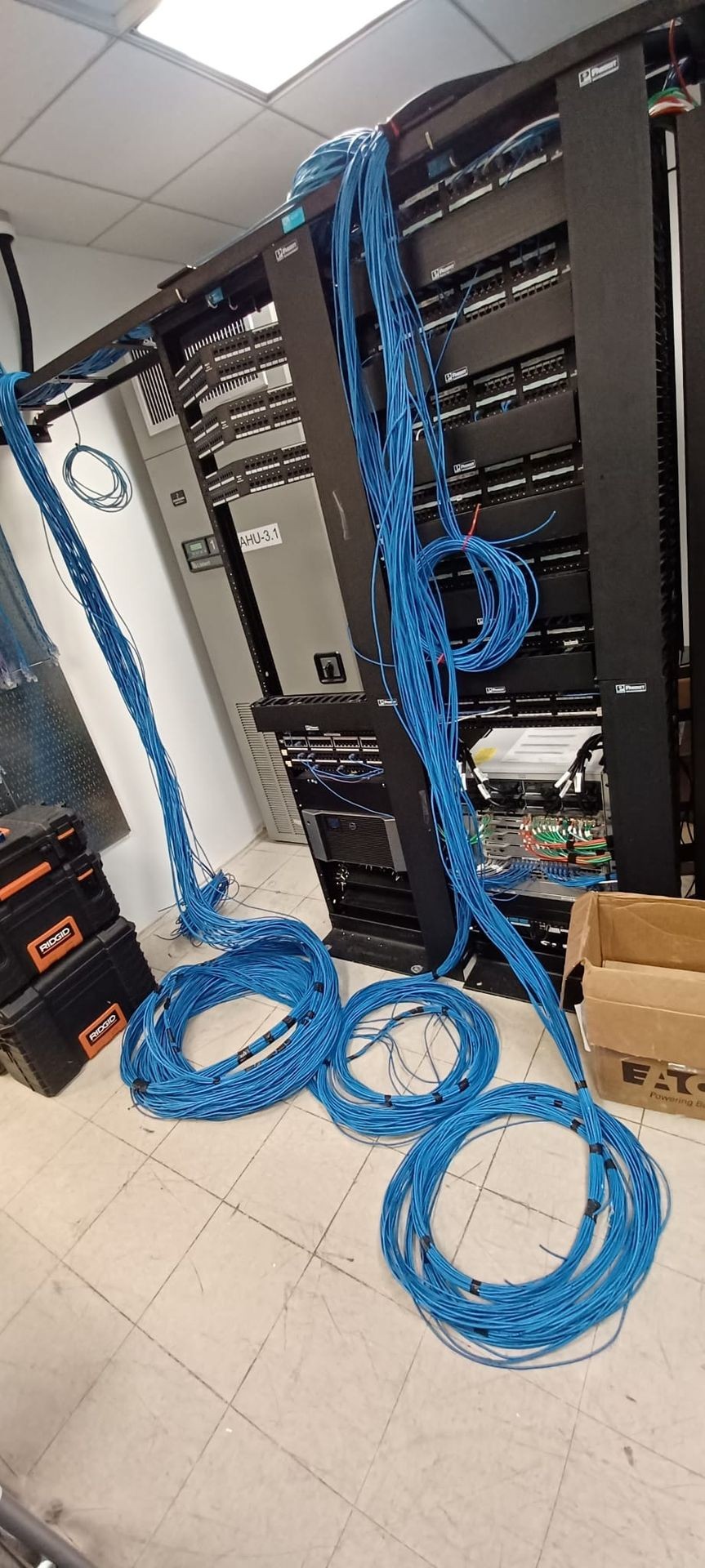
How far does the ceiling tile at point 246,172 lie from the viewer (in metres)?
2.26

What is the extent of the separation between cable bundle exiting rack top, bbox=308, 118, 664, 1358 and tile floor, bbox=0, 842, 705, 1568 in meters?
0.06

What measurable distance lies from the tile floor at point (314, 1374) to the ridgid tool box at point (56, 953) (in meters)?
0.37

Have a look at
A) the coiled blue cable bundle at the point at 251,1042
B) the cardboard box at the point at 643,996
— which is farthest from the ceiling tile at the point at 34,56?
the coiled blue cable bundle at the point at 251,1042

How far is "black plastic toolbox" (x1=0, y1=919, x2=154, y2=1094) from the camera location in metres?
2.14

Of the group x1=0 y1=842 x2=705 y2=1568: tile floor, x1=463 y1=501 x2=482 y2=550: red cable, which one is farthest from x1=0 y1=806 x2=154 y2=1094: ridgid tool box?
x1=463 y1=501 x2=482 y2=550: red cable

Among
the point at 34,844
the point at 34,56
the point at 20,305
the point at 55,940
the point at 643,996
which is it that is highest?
→ the point at 34,56

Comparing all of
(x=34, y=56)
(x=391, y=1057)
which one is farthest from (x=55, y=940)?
(x=34, y=56)

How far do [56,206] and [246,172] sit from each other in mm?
733

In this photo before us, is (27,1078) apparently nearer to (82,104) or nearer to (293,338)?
(293,338)

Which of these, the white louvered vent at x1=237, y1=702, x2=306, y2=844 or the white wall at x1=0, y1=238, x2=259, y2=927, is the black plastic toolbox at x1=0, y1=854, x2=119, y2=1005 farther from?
the white louvered vent at x1=237, y1=702, x2=306, y2=844

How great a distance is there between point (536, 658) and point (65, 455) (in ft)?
7.16

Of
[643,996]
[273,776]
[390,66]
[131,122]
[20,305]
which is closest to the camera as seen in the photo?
[643,996]

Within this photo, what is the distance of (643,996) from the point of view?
1.54 metres

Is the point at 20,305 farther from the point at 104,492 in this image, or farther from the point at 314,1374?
the point at 314,1374
